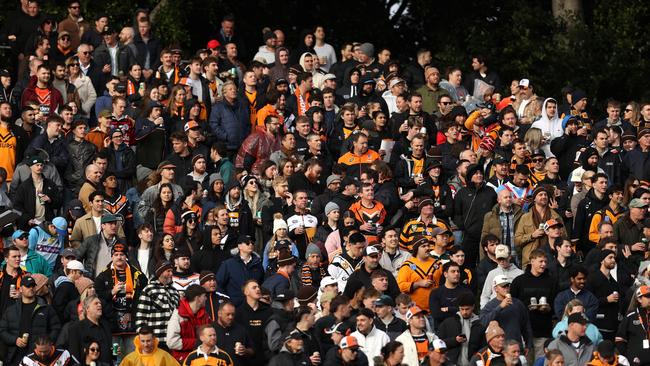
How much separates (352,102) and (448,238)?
5.47 meters

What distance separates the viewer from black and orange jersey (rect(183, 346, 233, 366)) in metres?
21.3

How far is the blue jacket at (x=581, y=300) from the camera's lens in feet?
77.4

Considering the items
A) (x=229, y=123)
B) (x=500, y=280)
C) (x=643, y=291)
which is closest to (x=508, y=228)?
(x=500, y=280)

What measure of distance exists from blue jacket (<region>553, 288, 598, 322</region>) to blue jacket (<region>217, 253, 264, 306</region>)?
12.1 ft

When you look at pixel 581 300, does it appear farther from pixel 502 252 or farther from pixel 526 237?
pixel 526 237

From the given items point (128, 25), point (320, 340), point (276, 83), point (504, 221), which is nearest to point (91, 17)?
point (128, 25)

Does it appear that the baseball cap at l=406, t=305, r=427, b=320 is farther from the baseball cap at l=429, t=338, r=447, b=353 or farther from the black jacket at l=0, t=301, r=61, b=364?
the black jacket at l=0, t=301, r=61, b=364

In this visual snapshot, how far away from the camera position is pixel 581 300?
77.6ft

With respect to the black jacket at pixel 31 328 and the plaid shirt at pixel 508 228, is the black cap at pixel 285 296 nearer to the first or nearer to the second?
the black jacket at pixel 31 328

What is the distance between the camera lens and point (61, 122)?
89.0 feet

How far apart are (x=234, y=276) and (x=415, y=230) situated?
2.63 metres

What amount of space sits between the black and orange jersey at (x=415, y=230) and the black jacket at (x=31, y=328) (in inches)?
191

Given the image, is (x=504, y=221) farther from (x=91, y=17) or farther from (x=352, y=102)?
(x=91, y=17)

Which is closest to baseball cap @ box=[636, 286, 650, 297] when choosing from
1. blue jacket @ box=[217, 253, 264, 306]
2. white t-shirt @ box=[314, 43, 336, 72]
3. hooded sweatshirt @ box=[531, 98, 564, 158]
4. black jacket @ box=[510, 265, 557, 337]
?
black jacket @ box=[510, 265, 557, 337]
